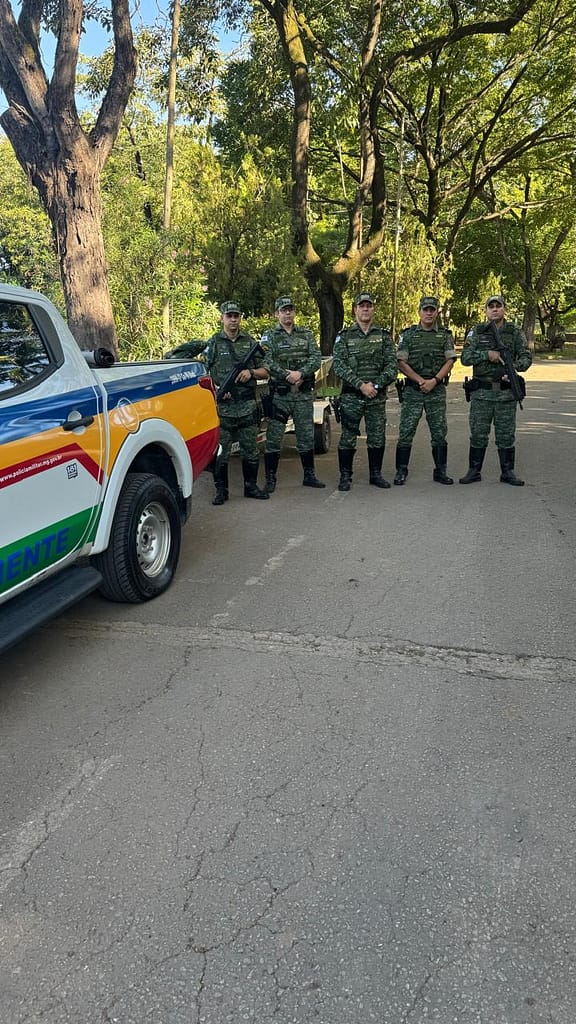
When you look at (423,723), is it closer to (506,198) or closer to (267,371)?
→ (267,371)

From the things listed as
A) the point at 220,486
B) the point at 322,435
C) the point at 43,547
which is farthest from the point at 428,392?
the point at 43,547

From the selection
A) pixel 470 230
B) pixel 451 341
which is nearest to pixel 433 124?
pixel 470 230

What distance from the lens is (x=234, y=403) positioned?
7004 mm

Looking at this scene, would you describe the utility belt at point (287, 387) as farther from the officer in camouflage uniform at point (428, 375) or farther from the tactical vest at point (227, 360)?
the officer in camouflage uniform at point (428, 375)

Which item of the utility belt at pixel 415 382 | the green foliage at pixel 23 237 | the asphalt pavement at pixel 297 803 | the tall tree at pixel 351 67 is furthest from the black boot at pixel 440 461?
the tall tree at pixel 351 67

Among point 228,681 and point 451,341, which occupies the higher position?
point 451,341

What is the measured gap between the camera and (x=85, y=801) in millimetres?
2652

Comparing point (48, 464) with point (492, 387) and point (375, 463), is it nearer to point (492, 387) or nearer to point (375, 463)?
point (375, 463)

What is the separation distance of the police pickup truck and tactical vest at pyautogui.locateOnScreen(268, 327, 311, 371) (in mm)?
2568

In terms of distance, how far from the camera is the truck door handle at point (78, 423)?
3.54 m

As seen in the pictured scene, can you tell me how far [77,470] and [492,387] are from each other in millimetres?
5137

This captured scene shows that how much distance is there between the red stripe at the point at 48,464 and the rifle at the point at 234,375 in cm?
317

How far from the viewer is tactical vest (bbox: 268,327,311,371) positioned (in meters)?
7.39

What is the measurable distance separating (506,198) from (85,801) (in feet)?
111
